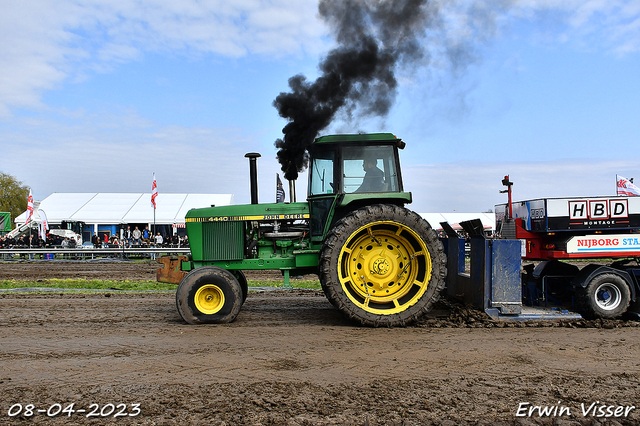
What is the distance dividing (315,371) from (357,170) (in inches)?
118

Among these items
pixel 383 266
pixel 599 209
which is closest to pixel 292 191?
pixel 383 266

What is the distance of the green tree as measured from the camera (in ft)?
168

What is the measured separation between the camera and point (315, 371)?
4.24 metres

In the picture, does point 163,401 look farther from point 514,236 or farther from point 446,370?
point 514,236

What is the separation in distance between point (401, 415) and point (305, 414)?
67 centimetres

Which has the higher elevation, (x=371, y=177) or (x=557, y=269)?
(x=371, y=177)

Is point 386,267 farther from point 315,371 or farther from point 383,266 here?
point 315,371

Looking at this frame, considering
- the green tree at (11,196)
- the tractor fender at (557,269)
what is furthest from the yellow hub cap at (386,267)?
the green tree at (11,196)

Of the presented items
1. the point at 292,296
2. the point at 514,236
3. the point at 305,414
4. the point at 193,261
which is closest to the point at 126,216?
the point at 292,296

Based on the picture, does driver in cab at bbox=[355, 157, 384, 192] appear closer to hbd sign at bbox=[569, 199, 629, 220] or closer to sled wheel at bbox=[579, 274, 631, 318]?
hbd sign at bbox=[569, 199, 629, 220]

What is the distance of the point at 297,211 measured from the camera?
6.73m

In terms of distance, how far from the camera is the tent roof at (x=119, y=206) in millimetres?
27516

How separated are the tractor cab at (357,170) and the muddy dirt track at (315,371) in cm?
164
